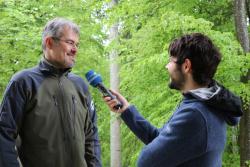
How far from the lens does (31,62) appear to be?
7844 millimetres

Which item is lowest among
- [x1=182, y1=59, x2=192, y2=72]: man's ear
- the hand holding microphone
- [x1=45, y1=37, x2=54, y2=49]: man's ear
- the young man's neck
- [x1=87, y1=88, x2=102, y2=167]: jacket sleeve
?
[x1=87, y1=88, x2=102, y2=167]: jacket sleeve

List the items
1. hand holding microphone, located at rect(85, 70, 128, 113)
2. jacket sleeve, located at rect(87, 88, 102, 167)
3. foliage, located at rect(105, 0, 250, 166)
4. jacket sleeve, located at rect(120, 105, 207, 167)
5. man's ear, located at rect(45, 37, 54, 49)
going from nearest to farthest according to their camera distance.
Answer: jacket sleeve, located at rect(120, 105, 207, 167)
hand holding microphone, located at rect(85, 70, 128, 113)
man's ear, located at rect(45, 37, 54, 49)
jacket sleeve, located at rect(87, 88, 102, 167)
foliage, located at rect(105, 0, 250, 166)

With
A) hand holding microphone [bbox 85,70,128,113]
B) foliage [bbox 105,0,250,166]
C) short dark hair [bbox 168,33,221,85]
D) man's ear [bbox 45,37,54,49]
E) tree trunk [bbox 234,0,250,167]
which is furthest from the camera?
tree trunk [bbox 234,0,250,167]

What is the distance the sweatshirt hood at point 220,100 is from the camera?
1809 mm

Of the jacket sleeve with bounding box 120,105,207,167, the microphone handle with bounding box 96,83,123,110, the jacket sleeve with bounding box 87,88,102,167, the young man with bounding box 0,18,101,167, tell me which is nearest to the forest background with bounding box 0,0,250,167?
the jacket sleeve with bounding box 87,88,102,167

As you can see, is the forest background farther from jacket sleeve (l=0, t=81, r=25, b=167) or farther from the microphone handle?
jacket sleeve (l=0, t=81, r=25, b=167)

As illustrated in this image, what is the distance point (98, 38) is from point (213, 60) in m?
8.99

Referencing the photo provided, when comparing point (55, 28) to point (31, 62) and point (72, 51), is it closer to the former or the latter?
point (72, 51)

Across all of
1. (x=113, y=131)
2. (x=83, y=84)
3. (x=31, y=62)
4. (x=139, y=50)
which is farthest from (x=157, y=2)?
(x=113, y=131)

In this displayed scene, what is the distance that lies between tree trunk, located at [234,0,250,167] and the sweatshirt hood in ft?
12.7

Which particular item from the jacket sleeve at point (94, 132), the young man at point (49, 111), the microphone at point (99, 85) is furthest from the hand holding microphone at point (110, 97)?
the jacket sleeve at point (94, 132)

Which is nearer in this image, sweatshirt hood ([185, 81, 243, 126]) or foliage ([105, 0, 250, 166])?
sweatshirt hood ([185, 81, 243, 126])

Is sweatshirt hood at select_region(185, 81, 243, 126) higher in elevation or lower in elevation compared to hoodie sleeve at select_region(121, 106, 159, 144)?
higher

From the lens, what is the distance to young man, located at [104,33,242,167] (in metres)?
1.77
